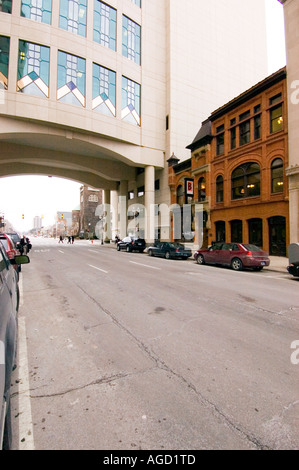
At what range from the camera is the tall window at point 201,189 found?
24234 millimetres

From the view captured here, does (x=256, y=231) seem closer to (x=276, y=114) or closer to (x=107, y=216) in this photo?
(x=276, y=114)

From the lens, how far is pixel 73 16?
82.6 ft

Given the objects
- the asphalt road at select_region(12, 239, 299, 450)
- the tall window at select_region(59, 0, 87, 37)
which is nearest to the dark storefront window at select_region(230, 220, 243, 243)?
the asphalt road at select_region(12, 239, 299, 450)

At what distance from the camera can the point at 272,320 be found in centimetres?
473

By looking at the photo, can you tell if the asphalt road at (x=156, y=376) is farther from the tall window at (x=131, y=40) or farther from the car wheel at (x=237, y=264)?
the tall window at (x=131, y=40)

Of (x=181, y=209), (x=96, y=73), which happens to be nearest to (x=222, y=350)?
(x=181, y=209)

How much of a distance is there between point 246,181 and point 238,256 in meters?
9.80

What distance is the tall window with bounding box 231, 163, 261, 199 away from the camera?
1878cm

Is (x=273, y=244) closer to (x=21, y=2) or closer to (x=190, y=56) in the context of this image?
(x=190, y=56)

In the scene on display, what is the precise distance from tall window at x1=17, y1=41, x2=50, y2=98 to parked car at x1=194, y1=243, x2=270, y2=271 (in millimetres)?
23237

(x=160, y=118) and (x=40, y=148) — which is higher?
(x=160, y=118)

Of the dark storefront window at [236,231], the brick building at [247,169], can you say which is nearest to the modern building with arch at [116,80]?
the brick building at [247,169]

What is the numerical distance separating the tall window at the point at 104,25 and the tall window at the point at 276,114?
21.2 m

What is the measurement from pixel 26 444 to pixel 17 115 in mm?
26889
